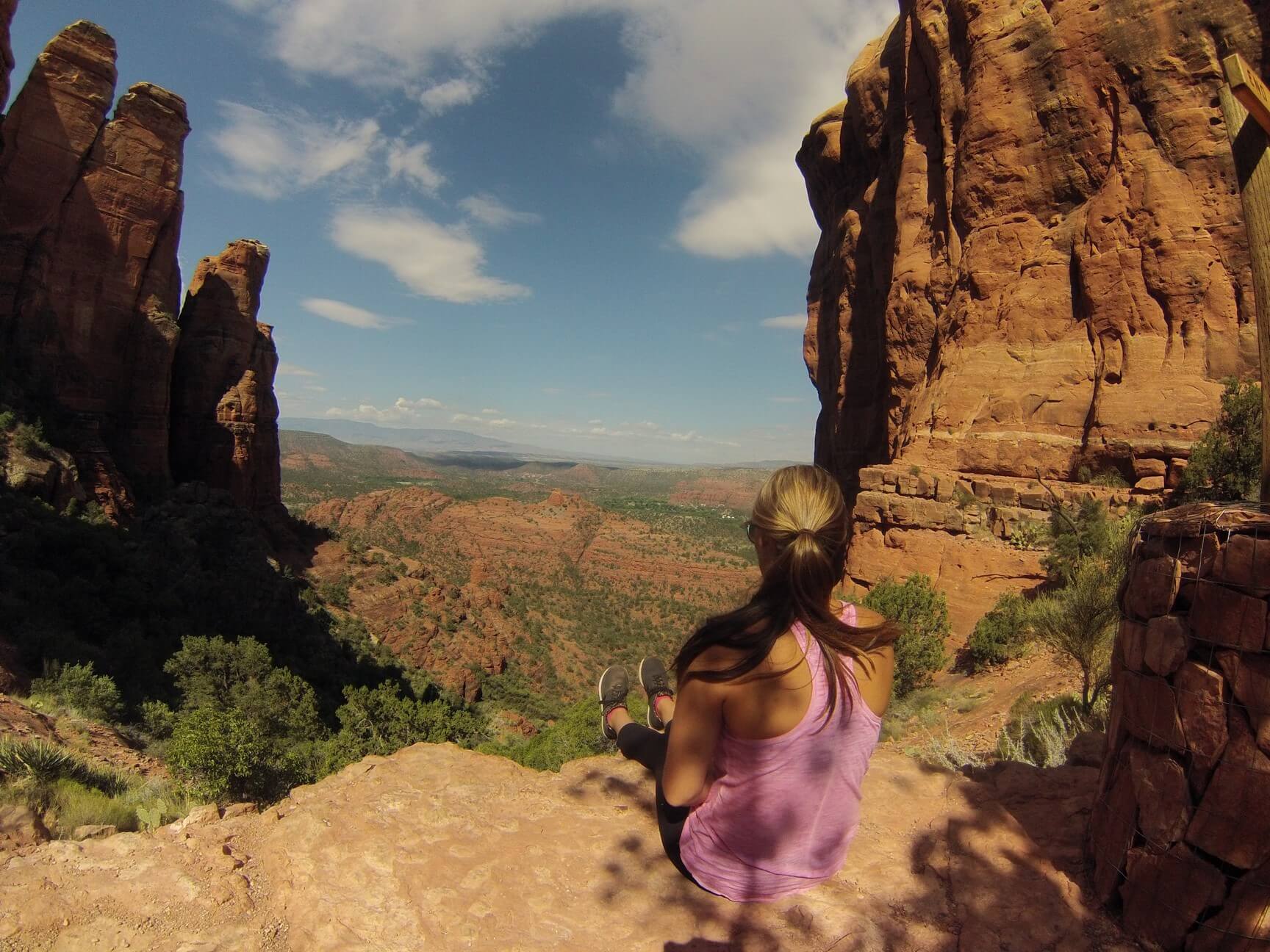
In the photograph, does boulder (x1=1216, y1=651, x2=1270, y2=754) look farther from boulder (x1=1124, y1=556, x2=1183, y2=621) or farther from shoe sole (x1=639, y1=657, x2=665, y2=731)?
shoe sole (x1=639, y1=657, x2=665, y2=731)

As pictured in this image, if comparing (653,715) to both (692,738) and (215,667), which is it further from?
(215,667)

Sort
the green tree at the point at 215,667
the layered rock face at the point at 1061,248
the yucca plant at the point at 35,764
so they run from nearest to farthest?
the yucca plant at the point at 35,764
the layered rock face at the point at 1061,248
the green tree at the point at 215,667

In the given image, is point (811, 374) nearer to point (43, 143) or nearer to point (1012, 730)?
point (1012, 730)

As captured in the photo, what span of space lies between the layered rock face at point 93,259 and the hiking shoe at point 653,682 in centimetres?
2793

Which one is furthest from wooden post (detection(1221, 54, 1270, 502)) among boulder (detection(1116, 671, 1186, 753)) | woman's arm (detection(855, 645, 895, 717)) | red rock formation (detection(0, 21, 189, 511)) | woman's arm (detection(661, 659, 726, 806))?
red rock formation (detection(0, 21, 189, 511))

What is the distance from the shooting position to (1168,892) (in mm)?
2803

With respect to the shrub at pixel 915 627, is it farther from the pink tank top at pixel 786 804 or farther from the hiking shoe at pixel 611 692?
the pink tank top at pixel 786 804

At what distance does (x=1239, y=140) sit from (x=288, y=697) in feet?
58.1

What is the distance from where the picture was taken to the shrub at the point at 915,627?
1155 cm

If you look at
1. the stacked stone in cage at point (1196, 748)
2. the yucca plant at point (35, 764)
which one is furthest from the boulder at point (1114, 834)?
the yucca plant at point (35, 764)

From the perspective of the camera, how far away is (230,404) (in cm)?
3434

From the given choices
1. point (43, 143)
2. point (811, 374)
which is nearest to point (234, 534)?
point (43, 143)

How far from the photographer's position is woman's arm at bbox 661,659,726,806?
6.96ft

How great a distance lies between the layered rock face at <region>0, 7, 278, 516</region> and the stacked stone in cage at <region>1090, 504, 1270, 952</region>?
30.1 metres
